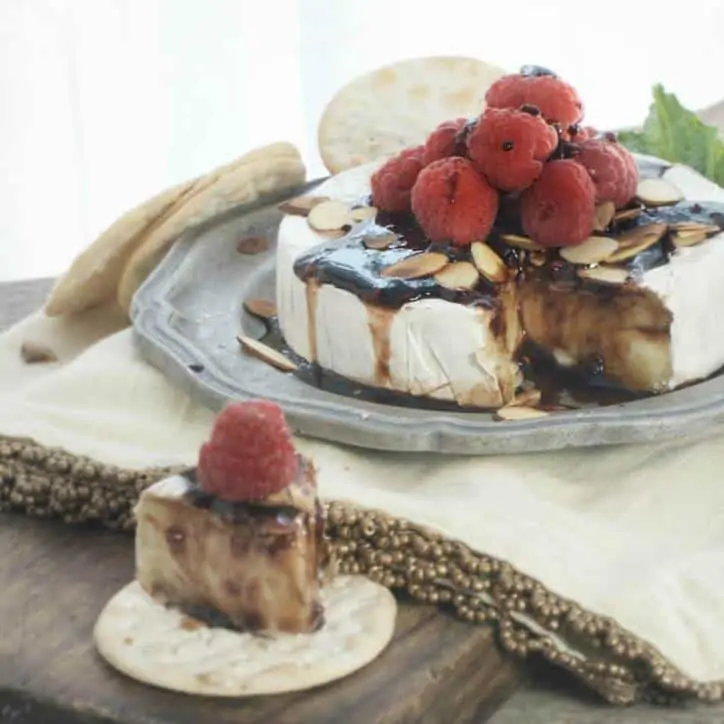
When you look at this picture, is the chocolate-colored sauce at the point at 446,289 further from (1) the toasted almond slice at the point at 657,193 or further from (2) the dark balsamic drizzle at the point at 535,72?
(2) the dark balsamic drizzle at the point at 535,72

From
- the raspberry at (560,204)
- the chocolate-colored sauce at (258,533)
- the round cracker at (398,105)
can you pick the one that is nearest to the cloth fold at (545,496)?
the chocolate-colored sauce at (258,533)

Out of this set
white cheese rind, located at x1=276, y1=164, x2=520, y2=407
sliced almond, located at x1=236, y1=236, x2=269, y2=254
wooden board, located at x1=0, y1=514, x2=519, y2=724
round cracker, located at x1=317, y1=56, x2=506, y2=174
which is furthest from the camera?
round cracker, located at x1=317, y1=56, x2=506, y2=174

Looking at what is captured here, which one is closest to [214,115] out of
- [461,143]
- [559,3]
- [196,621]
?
[559,3]

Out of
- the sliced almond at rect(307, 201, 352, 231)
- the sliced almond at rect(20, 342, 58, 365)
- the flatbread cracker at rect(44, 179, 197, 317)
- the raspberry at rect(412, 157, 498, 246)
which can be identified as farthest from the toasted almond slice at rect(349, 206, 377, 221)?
the sliced almond at rect(20, 342, 58, 365)

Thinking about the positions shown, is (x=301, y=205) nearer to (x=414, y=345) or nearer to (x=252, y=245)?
(x=252, y=245)

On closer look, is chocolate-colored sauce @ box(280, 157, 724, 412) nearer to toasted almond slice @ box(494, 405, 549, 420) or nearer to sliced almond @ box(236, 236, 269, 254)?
toasted almond slice @ box(494, 405, 549, 420)
